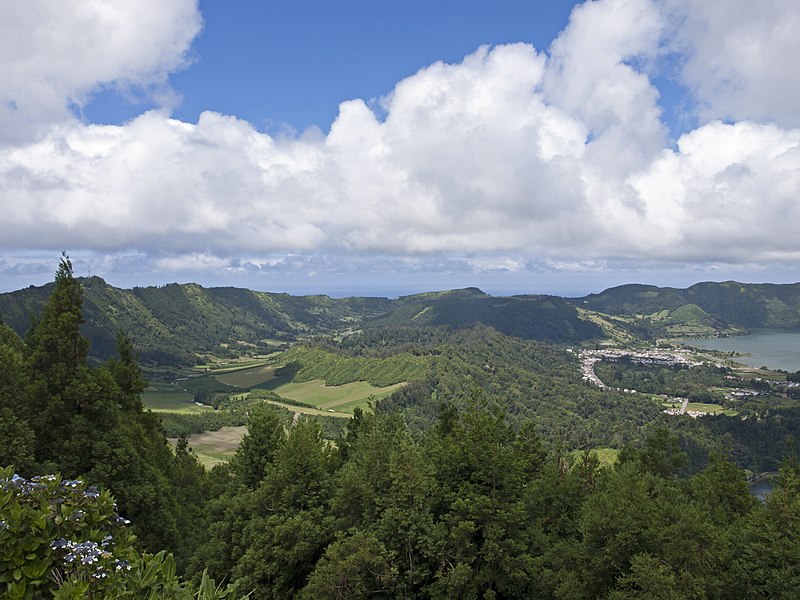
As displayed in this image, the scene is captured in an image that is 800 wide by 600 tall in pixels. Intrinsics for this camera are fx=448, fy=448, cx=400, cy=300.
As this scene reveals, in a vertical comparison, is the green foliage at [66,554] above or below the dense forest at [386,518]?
above

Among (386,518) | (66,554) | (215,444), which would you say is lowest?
(215,444)

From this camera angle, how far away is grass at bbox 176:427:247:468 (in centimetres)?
12850

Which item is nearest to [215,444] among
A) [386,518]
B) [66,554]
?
[386,518]

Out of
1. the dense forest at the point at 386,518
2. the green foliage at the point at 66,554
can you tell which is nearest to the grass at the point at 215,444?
the dense forest at the point at 386,518

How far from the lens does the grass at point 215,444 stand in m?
128

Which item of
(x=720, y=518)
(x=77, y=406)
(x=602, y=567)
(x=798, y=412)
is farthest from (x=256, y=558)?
(x=798, y=412)

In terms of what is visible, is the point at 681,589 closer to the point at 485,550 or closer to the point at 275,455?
the point at 485,550

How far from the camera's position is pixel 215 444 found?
146250mm

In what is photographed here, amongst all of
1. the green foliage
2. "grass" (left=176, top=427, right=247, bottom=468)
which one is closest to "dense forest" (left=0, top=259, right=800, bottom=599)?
the green foliage

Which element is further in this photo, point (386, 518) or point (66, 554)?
point (386, 518)

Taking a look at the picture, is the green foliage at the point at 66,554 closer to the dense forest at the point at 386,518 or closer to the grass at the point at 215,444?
the dense forest at the point at 386,518

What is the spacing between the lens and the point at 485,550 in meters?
→ 22.7

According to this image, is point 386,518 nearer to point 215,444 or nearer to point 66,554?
point 66,554

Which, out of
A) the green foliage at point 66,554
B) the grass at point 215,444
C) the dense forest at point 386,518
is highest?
the green foliage at point 66,554
